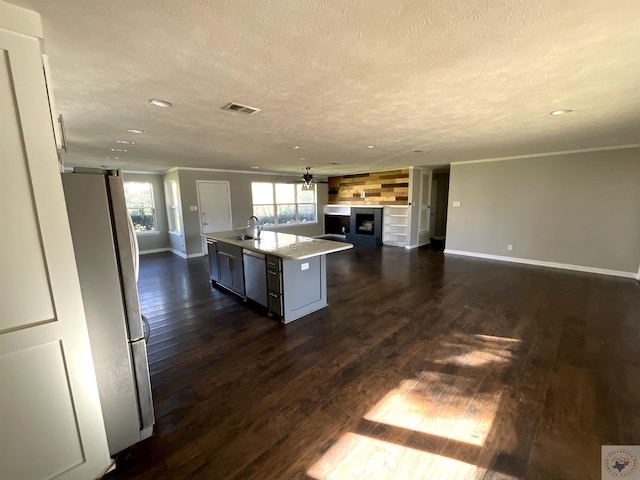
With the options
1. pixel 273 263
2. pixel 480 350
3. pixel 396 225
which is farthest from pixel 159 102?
pixel 396 225

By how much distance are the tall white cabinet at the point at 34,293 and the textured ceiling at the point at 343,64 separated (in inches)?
12.6

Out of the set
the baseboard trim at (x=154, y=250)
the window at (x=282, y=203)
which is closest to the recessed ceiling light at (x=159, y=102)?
the window at (x=282, y=203)

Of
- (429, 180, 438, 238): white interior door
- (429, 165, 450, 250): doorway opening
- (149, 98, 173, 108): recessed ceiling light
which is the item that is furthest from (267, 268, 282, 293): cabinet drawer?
(429, 180, 438, 238): white interior door

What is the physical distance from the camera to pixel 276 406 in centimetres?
196

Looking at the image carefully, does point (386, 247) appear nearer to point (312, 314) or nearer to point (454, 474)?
point (312, 314)

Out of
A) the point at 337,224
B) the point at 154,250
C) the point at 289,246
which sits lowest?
the point at 154,250

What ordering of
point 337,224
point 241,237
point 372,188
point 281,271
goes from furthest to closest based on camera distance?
1. point 337,224
2. point 372,188
3. point 241,237
4. point 281,271

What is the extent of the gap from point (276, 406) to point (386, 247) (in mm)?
6330

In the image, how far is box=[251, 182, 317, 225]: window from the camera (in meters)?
8.21

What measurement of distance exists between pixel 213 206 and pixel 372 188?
469cm

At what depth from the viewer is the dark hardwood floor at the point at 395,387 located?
155 centimetres

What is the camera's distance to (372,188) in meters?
8.34

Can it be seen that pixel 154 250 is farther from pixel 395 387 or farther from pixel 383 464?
pixel 383 464

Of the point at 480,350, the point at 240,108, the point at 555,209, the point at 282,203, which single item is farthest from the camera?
the point at 282,203
